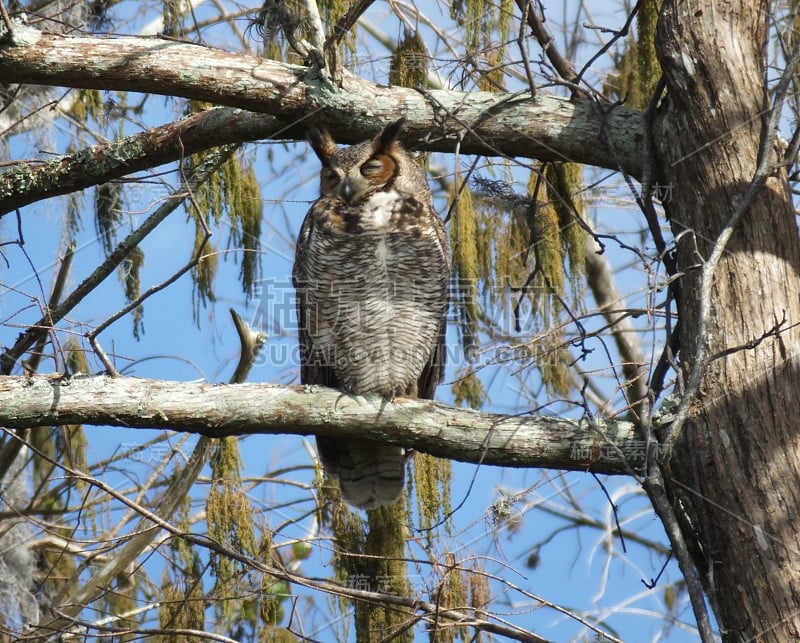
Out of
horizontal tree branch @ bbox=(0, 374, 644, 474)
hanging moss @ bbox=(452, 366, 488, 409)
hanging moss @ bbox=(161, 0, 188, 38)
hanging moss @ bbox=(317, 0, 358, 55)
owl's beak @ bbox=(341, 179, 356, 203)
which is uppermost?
hanging moss @ bbox=(161, 0, 188, 38)

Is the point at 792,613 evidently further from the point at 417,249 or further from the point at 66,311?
the point at 66,311

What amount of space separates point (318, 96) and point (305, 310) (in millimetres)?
874

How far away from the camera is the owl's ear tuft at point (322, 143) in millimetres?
3211

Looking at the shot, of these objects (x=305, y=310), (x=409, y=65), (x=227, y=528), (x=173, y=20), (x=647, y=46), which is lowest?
(x=227, y=528)

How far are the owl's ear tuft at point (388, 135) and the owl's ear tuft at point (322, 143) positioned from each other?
0.17 metres

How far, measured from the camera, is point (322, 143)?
3.38 m

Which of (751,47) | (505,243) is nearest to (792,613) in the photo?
(751,47)

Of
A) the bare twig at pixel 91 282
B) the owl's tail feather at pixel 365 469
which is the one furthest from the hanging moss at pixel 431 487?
the bare twig at pixel 91 282

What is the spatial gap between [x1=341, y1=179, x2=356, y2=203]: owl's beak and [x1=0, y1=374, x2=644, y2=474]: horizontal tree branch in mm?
1070

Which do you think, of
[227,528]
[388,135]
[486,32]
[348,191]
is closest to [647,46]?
[486,32]

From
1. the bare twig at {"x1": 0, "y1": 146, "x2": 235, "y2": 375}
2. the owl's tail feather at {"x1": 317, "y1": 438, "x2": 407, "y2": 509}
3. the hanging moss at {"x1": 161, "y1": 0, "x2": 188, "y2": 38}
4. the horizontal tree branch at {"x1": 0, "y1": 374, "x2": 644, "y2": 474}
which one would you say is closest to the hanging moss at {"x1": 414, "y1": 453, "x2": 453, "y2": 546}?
the owl's tail feather at {"x1": 317, "y1": 438, "x2": 407, "y2": 509}

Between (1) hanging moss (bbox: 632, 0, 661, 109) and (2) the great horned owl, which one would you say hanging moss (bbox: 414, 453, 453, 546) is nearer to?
(2) the great horned owl

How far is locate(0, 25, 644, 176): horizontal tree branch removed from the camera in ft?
9.01

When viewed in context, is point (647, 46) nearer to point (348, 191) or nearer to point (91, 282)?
point (348, 191)
